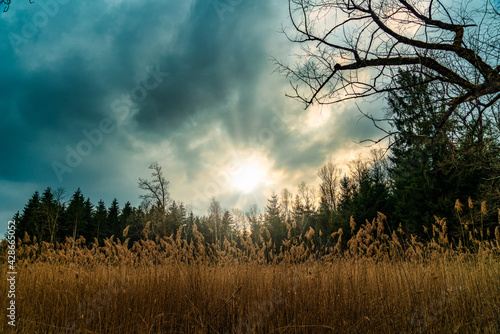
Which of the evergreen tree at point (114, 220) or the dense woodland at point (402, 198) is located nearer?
the dense woodland at point (402, 198)

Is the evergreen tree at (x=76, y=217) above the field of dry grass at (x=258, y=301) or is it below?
above

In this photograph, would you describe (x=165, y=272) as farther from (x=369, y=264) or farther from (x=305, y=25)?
(x=305, y=25)

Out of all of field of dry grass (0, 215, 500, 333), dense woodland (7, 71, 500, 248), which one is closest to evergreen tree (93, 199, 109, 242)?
dense woodland (7, 71, 500, 248)

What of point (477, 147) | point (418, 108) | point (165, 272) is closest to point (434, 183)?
point (477, 147)

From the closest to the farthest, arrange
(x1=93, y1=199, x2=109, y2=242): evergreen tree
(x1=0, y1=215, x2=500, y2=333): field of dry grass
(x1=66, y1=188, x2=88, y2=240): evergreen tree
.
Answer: (x1=0, y1=215, x2=500, y2=333): field of dry grass → (x1=66, y1=188, x2=88, y2=240): evergreen tree → (x1=93, y1=199, x2=109, y2=242): evergreen tree

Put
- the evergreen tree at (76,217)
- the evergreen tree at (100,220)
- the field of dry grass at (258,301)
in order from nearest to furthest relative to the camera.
A: 1. the field of dry grass at (258,301)
2. the evergreen tree at (76,217)
3. the evergreen tree at (100,220)

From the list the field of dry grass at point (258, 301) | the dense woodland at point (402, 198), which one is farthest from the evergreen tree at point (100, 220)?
the field of dry grass at point (258, 301)

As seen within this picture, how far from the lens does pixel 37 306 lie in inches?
158

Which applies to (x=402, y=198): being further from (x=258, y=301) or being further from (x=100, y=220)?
(x=100, y=220)

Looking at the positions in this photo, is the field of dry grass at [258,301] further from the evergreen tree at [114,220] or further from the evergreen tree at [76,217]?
the evergreen tree at [114,220]

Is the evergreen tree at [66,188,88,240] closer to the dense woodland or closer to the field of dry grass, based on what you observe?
the dense woodland

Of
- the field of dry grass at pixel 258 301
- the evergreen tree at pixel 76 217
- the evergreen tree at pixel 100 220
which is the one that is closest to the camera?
the field of dry grass at pixel 258 301

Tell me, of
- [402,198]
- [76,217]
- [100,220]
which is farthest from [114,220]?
[402,198]

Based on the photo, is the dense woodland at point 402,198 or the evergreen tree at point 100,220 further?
the evergreen tree at point 100,220
